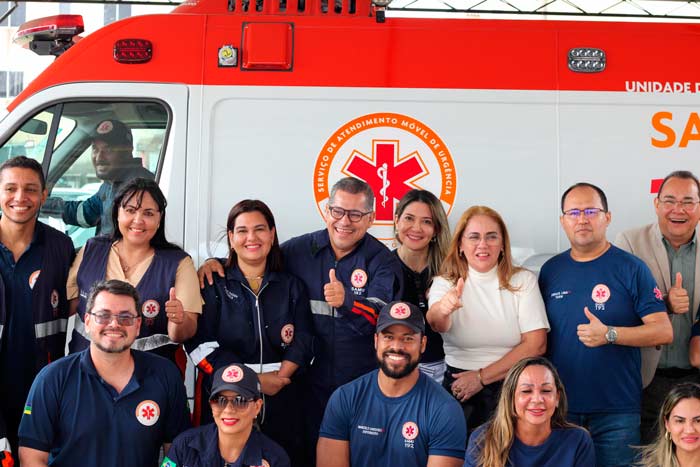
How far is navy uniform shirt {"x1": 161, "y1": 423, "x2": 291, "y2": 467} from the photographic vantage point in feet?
10.6

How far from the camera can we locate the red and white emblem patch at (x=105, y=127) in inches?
161

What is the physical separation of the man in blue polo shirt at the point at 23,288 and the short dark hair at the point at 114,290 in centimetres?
41

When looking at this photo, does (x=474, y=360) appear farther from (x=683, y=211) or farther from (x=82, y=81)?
(x=82, y=81)

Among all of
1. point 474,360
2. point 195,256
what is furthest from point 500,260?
point 195,256

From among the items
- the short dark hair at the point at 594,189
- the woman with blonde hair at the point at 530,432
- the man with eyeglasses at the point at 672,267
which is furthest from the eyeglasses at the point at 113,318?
the man with eyeglasses at the point at 672,267

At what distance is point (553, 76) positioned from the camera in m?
4.16

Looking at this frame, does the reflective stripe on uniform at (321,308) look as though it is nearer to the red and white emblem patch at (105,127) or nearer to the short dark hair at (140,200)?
Answer: the short dark hair at (140,200)

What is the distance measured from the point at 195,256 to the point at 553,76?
6.29 ft

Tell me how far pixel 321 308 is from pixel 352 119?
3.04ft

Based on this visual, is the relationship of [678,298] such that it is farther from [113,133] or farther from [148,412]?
[113,133]

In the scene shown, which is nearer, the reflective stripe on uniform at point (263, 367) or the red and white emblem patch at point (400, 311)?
the red and white emblem patch at point (400, 311)

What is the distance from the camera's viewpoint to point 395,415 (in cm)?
345

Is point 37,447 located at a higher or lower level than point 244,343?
lower

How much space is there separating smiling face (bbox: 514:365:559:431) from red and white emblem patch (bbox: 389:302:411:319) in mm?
506
